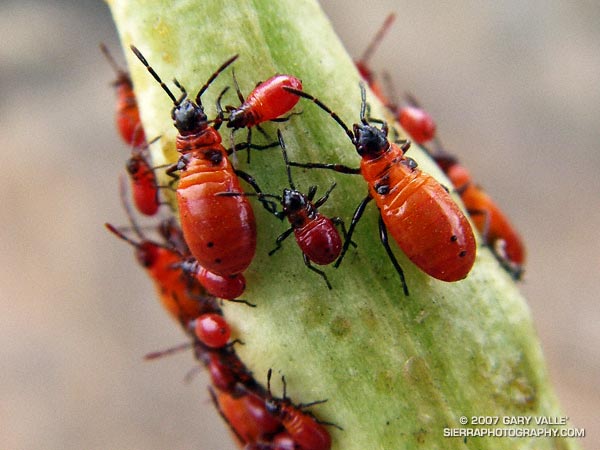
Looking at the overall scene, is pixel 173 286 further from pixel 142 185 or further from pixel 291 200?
pixel 291 200

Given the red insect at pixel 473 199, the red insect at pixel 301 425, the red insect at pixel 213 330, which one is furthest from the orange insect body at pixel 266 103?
the red insect at pixel 473 199

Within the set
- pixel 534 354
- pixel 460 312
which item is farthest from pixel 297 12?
pixel 534 354

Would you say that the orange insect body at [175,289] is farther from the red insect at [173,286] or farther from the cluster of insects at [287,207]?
the cluster of insects at [287,207]

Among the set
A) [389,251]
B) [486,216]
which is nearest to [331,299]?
[389,251]

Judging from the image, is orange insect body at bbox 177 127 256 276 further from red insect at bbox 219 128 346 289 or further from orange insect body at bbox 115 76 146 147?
orange insect body at bbox 115 76 146 147

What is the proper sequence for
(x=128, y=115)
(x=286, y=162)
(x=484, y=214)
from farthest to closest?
1. (x=484, y=214)
2. (x=128, y=115)
3. (x=286, y=162)

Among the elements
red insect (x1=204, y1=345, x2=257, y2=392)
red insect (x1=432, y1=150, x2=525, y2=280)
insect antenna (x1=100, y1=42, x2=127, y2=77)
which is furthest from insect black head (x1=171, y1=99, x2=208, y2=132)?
red insect (x1=432, y1=150, x2=525, y2=280)
